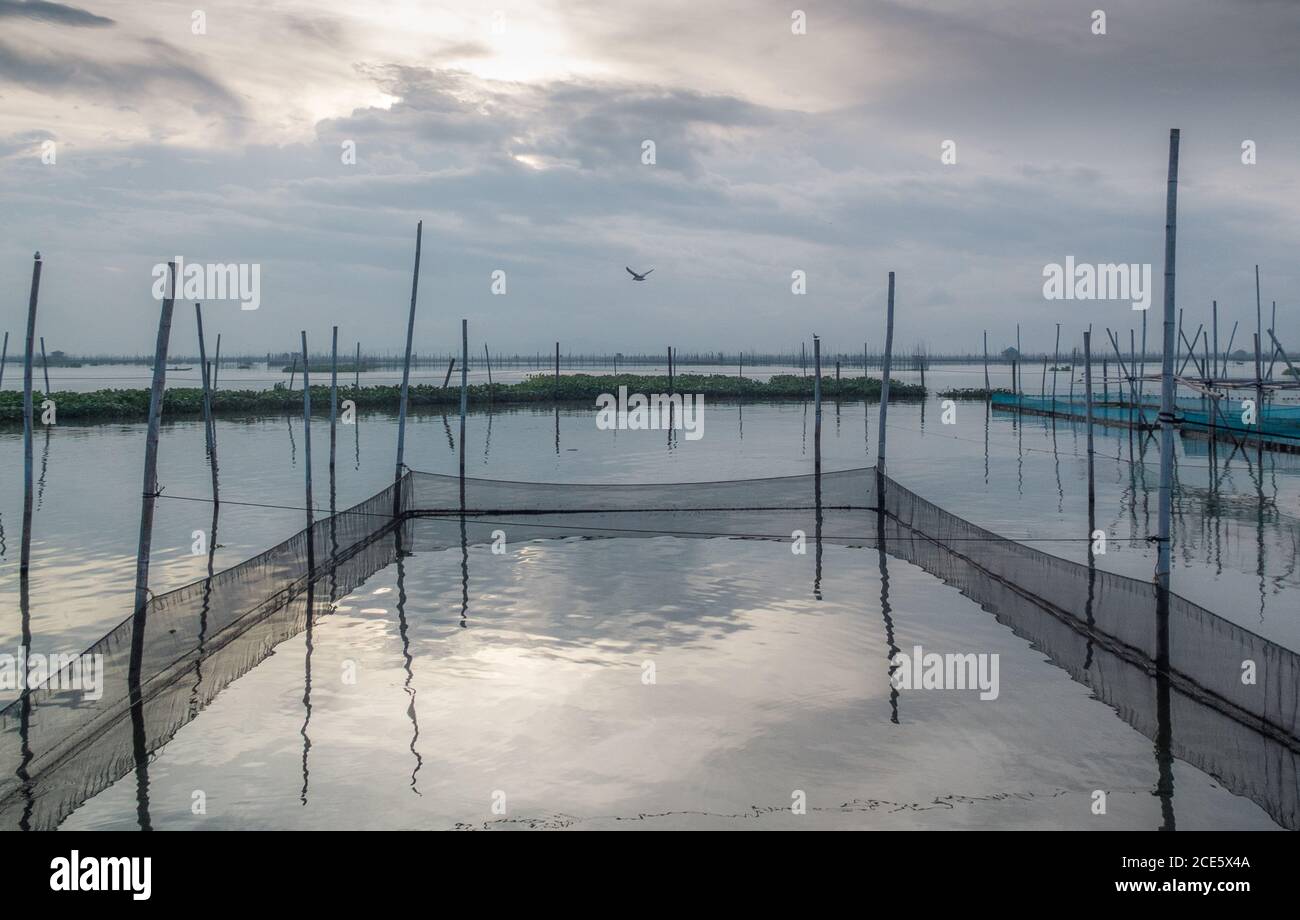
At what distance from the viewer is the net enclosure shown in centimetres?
833

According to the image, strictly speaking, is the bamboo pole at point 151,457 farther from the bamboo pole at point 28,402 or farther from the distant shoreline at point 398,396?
the distant shoreline at point 398,396

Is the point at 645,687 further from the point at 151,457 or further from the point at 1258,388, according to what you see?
the point at 1258,388

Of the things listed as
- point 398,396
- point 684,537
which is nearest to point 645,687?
point 684,537

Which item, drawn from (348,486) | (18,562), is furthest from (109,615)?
(348,486)

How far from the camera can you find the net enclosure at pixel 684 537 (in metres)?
8.33

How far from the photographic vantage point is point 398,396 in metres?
66.8

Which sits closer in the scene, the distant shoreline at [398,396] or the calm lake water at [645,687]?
the calm lake water at [645,687]

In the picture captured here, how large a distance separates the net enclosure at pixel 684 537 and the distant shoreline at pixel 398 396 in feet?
121

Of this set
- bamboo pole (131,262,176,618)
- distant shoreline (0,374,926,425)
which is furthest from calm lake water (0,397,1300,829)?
distant shoreline (0,374,926,425)

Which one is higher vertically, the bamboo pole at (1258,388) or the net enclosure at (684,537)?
the bamboo pole at (1258,388)

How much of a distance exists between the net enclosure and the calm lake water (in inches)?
13.1

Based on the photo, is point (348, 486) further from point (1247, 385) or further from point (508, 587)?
point (1247, 385)

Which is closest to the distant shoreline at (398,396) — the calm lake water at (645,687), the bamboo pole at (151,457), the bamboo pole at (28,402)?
the calm lake water at (645,687)

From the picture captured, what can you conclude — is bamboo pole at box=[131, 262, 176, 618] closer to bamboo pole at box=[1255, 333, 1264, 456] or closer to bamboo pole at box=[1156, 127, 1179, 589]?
bamboo pole at box=[1156, 127, 1179, 589]
